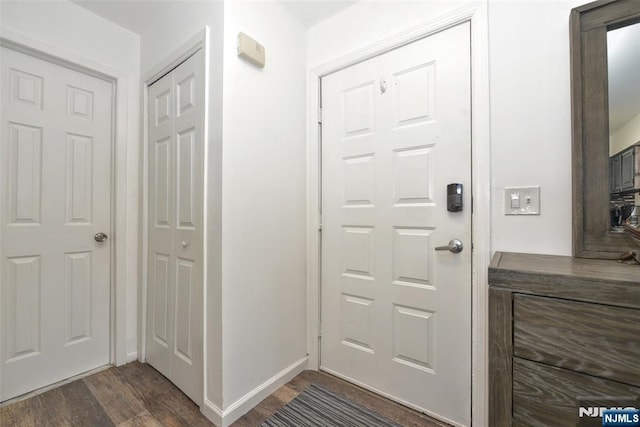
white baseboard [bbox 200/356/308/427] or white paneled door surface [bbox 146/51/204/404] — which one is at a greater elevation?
white paneled door surface [bbox 146/51/204/404]

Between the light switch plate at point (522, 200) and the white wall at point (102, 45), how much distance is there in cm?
231

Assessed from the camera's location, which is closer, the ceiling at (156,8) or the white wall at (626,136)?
the white wall at (626,136)

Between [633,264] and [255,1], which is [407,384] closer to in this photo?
[633,264]

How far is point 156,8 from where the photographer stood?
68.4 inches

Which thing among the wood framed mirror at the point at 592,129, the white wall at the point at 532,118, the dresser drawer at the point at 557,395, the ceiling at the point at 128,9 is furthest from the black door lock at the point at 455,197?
the ceiling at the point at 128,9

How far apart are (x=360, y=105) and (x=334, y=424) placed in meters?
1.76

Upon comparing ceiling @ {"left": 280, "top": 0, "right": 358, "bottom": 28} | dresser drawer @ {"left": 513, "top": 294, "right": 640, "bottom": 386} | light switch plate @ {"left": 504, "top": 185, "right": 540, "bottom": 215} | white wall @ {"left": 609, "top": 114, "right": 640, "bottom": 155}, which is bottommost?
dresser drawer @ {"left": 513, "top": 294, "right": 640, "bottom": 386}

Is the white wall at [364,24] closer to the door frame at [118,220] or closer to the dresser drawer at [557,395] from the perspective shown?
the door frame at [118,220]

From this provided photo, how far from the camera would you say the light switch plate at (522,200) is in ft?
3.90

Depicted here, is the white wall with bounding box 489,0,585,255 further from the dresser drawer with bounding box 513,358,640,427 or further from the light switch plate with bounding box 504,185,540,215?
the dresser drawer with bounding box 513,358,640,427

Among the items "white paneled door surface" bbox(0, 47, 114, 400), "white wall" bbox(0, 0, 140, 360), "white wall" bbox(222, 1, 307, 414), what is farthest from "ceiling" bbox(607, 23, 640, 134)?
"white paneled door surface" bbox(0, 47, 114, 400)

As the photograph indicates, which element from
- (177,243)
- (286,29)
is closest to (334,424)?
(177,243)

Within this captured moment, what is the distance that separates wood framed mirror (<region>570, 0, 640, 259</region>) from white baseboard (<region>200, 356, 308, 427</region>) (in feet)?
5.34

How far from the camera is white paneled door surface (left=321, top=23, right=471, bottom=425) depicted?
135 cm
